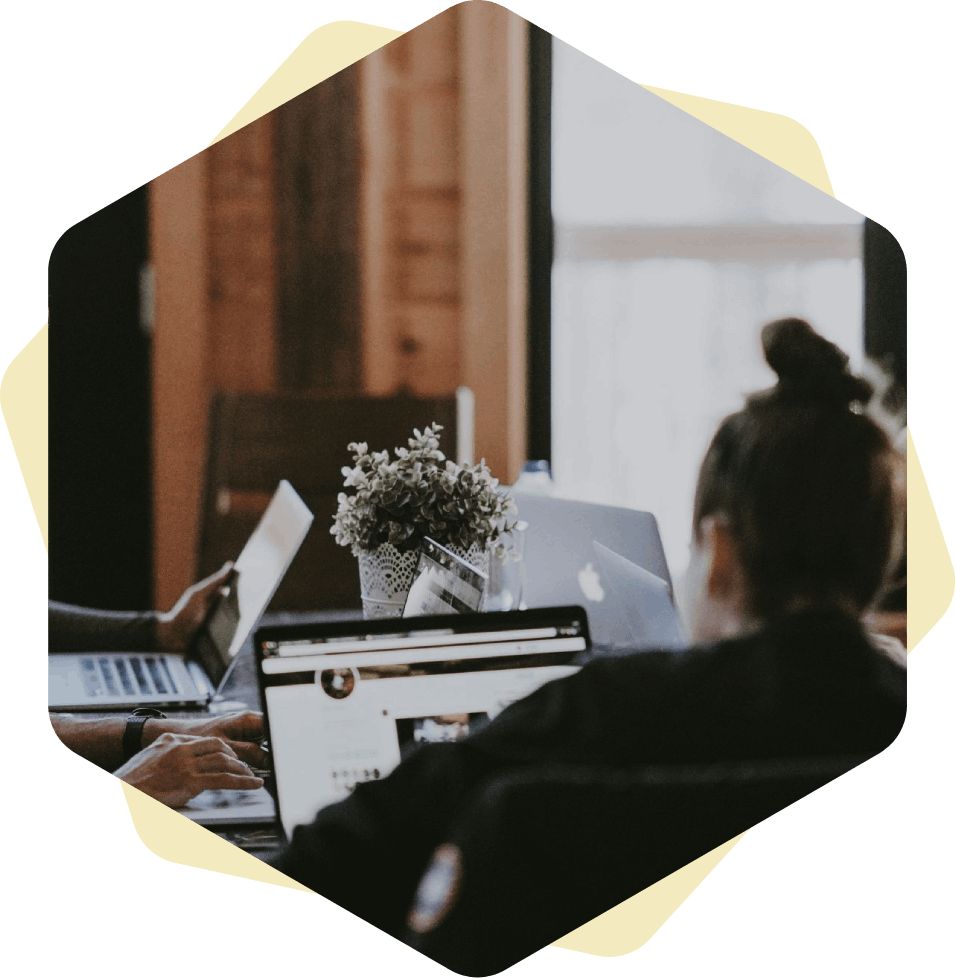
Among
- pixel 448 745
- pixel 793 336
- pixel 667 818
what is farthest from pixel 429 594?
pixel 793 336

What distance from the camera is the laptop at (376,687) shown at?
76 centimetres

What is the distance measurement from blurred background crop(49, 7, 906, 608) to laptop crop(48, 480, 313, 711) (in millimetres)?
74

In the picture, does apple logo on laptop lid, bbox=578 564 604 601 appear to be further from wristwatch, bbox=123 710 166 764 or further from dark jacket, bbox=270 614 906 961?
wristwatch, bbox=123 710 166 764

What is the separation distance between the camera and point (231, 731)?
865 millimetres

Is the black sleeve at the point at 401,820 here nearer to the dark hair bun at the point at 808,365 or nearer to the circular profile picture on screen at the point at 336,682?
the circular profile picture on screen at the point at 336,682

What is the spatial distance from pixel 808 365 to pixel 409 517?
0.39 m

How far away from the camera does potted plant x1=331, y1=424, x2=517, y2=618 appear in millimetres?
921

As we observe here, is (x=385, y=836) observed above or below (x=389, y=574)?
below

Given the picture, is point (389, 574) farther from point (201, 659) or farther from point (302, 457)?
point (302, 457)

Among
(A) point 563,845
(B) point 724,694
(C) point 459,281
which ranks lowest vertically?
(A) point 563,845

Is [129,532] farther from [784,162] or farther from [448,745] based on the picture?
[784,162]

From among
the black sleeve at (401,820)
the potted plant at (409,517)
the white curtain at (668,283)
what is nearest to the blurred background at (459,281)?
the white curtain at (668,283)

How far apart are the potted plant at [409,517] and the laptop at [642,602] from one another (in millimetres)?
110

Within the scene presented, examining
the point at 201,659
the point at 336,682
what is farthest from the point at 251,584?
the point at 336,682
